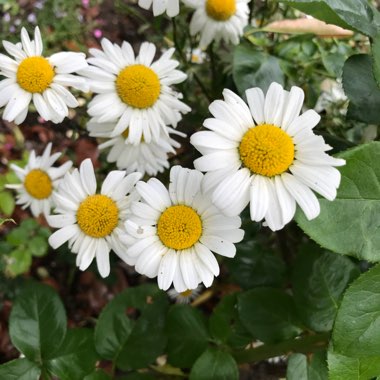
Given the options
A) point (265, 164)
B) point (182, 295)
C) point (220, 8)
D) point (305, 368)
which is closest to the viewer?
point (265, 164)

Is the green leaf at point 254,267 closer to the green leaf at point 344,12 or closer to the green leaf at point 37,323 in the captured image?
the green leaf at point 37,323

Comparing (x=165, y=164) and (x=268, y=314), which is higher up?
(x=165, y=164)

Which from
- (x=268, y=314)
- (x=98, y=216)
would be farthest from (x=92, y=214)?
(x=268, y=314)

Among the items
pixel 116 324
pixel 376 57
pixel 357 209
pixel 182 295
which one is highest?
pixel 376 57

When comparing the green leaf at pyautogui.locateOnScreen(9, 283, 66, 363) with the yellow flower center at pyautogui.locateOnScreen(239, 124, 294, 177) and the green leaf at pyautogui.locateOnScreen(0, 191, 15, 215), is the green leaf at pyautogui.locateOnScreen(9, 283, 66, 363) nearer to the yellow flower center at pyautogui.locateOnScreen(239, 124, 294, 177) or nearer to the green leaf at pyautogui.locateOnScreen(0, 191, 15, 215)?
the green leaf at pyautogui.locateOnScreen(0, 191, 15, 215)

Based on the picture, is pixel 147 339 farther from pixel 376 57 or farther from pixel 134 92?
pixel 376 57

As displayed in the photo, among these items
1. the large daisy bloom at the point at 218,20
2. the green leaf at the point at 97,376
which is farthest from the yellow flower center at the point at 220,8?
the green leaf at the point at 97,376

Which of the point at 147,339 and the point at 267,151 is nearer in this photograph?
the point at 267,151
